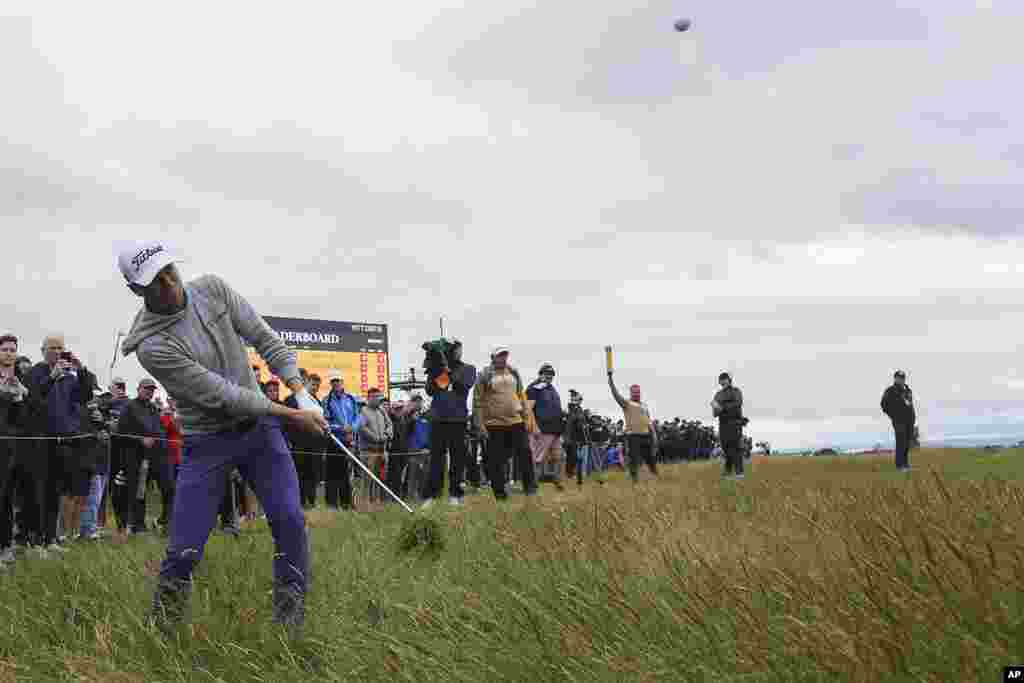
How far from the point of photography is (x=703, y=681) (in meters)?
3.24

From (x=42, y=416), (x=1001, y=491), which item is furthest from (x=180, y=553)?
(x=42, y=416)

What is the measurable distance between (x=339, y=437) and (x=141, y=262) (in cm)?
1165

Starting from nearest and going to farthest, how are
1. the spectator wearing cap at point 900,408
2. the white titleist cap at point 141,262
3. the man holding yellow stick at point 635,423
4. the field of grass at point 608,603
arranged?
the field of grass at point 608,603
the white titleist cap at point 141,262
the man holding yellow stick at point 635,423
the spectator wearing cap at point 900,408

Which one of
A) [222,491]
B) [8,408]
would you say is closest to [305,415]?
[222,491]

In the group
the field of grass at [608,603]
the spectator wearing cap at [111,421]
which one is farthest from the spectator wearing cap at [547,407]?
the field of grass at [608,603]

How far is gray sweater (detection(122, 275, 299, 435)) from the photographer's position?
512 cm

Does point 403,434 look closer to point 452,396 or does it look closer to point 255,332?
point 452,396

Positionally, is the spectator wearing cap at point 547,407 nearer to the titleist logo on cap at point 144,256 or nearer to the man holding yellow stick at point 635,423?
the man holding yellow stick at point 635,423

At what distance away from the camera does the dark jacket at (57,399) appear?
1071 cm

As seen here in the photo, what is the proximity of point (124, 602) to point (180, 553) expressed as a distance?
844 millimetres

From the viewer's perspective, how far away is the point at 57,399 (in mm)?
10945

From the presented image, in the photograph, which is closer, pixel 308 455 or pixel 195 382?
pixel 195 382

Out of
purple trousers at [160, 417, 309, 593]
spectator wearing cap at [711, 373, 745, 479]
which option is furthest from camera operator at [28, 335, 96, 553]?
spectator wearing cap at [711, 373, 745, 479]

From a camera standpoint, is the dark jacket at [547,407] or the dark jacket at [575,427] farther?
the dark jacket at [575,427]
